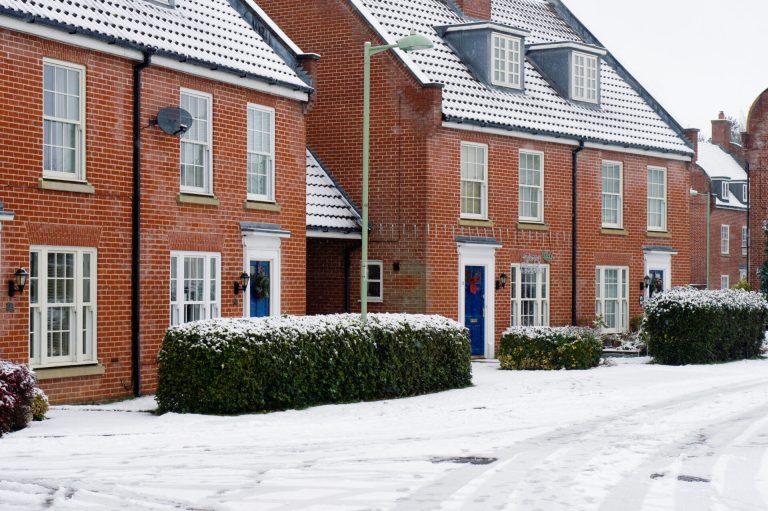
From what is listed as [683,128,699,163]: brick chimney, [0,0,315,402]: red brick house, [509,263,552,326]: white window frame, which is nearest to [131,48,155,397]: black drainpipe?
[0,0,315,402]: red brick house

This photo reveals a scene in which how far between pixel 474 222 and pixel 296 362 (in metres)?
11.7

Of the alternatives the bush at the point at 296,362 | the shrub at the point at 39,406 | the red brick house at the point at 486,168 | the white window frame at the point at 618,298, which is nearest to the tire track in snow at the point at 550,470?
the bush at the point at 296,362

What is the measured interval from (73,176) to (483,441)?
329 inches

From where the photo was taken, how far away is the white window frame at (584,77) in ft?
109

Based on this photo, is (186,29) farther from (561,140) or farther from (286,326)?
(561,140)

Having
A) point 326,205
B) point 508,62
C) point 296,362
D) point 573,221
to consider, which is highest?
point 508,62

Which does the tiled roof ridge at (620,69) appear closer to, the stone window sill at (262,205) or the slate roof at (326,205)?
the slate roof at (326,205)

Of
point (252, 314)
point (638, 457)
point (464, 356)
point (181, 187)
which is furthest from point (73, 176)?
point (638, 457)

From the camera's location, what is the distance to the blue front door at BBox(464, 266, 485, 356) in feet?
95.1

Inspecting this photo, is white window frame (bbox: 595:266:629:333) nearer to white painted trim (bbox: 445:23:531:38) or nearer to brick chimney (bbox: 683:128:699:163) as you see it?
brick chimney (bbox: 683:128:699:163)

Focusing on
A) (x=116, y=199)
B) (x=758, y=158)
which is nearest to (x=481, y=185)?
(x=116, y=199)

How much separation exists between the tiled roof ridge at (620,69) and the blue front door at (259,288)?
1672 cm

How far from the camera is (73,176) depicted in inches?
755

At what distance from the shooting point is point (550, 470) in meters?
12.7
